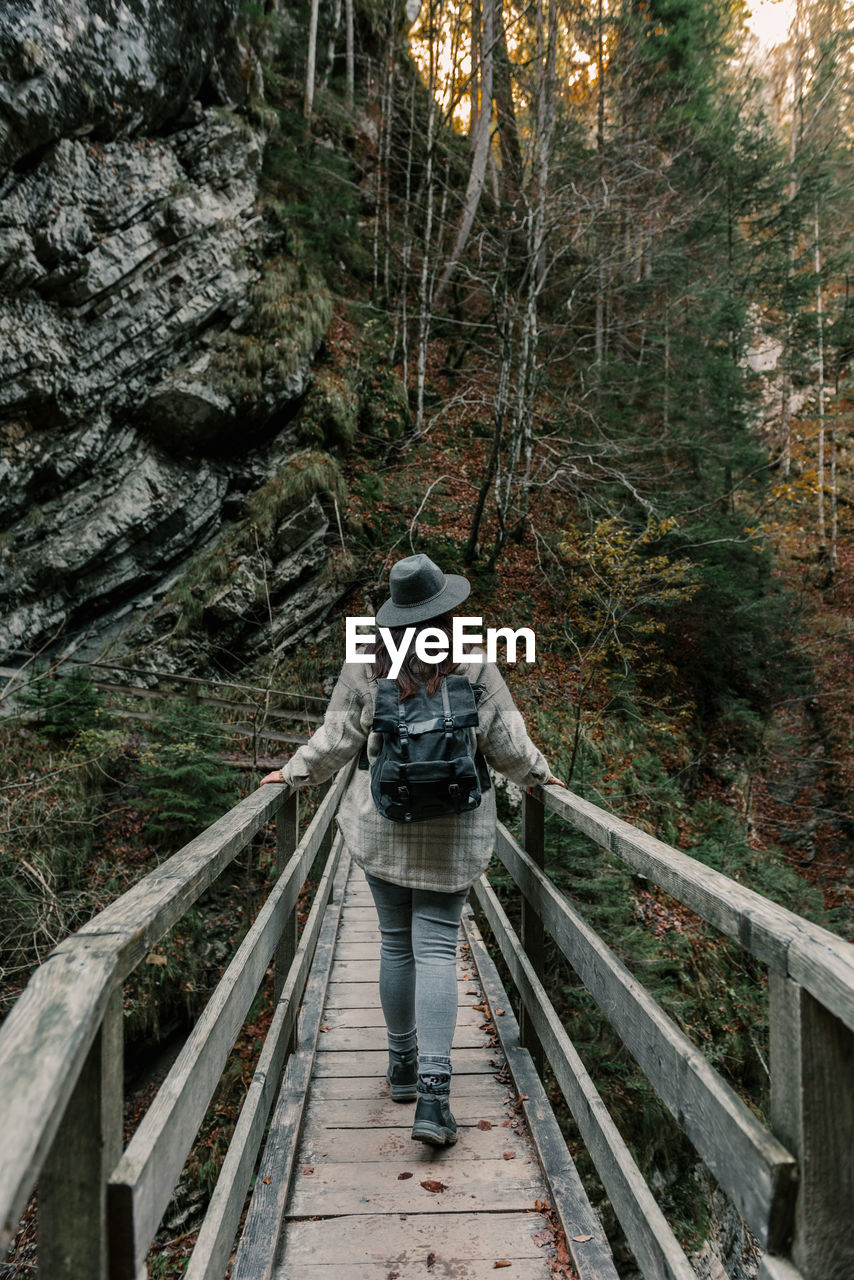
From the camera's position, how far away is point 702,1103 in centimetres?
143

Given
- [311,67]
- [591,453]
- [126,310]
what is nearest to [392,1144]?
[126,310]

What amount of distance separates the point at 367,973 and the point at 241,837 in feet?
8.46

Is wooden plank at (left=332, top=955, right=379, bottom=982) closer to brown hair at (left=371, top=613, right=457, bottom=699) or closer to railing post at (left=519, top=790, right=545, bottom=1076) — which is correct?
railing post at (left=519, top=790, right=545, bottom=1076)

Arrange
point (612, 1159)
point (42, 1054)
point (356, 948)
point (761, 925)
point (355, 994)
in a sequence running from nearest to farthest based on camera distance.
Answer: point (42, 1054)
point (761, 925)
point (612, 1159)
point (355, 994)
point (356, 948)

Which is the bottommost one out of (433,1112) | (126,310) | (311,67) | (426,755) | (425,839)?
(433,1112)

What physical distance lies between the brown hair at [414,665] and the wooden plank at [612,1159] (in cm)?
135

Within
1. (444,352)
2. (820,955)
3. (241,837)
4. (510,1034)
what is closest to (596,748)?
(510,1034)

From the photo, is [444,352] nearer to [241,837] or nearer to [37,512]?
[37,512]

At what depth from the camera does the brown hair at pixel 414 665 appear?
243 cm

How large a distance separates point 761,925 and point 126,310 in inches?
493

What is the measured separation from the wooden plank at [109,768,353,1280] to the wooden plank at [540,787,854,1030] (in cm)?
110

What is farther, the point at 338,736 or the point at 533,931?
the point at 533,931

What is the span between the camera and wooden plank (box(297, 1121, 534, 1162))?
2504mm

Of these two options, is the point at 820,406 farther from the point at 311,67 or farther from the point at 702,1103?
the point at 702,1103
